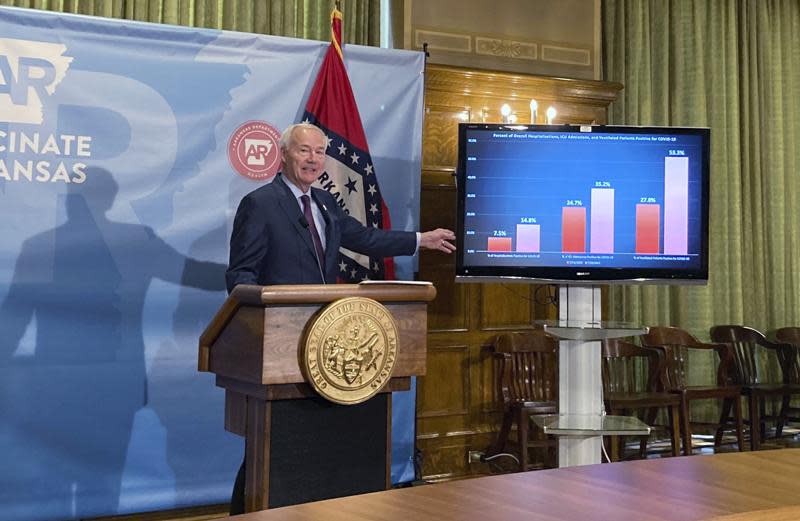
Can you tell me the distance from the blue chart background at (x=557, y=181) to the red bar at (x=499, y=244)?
0.03m

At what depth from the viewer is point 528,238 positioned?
158 inches

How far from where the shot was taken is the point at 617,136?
3984mm

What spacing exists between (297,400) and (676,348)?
4.54 m

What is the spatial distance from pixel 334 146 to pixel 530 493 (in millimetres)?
3908

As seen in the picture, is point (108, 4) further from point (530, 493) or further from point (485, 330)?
point (530, 493)

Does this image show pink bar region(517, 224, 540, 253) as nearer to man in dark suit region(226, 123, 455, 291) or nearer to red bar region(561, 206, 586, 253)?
red bar region(561, 206, 586, 253)

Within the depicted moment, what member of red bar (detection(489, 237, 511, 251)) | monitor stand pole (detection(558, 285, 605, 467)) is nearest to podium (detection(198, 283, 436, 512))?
monitor stand pole (detection(558, 285, 605, 467))

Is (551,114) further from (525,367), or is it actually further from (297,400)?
(297,400)

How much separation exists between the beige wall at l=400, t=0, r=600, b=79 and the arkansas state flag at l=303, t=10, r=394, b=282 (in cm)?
149

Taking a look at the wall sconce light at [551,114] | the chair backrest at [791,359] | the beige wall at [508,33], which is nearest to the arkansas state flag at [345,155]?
the wall sconce light at [551,114]

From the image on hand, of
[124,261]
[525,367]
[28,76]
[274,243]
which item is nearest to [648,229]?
[274,243]

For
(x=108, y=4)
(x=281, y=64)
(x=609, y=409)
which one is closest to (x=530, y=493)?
(x=281, y=64)

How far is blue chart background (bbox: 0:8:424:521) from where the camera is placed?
4227 millimetres

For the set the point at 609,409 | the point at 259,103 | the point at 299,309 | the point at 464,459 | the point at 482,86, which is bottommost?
the point at 464,459
